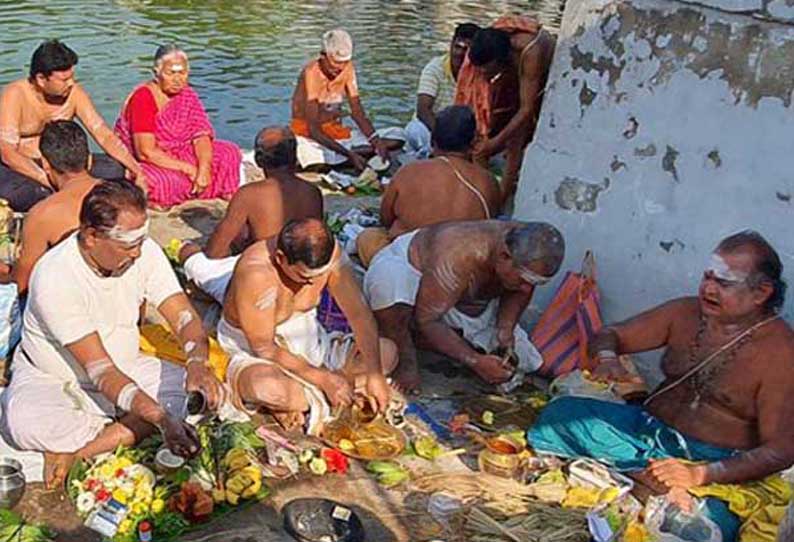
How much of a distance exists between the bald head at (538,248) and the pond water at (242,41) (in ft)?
23.4

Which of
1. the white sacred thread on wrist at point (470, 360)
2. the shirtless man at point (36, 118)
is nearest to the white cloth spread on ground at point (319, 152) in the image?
the shirtless man at point (36, 118)

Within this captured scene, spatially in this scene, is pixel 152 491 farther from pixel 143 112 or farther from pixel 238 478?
pixel 143 112

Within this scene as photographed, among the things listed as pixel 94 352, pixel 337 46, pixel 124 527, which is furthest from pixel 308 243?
pixel 337 46

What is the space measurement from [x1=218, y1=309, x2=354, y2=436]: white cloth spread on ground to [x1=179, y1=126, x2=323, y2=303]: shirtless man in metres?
0.96

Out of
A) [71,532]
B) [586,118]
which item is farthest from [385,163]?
[71,532]

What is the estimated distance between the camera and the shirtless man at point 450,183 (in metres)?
6.28

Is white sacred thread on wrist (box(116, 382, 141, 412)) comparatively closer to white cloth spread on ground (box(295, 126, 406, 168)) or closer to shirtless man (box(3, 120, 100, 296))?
shirtless man (box(3, 120, 100, 296))

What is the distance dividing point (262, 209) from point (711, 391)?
3.00 metres

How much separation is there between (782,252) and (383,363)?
2.30 meters

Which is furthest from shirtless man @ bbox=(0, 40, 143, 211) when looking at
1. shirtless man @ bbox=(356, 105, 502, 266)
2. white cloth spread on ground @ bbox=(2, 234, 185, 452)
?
white cloth spread on ground @ bbox=(2, 234, 185, 452)

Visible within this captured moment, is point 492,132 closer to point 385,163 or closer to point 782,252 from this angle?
point 385,163

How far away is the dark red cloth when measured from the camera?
26.6 ft

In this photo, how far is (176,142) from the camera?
8.37m

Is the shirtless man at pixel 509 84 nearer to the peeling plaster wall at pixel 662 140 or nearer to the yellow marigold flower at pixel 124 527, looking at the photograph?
the peeling plaster wall at pixel 662 140
